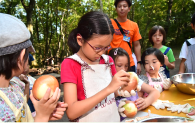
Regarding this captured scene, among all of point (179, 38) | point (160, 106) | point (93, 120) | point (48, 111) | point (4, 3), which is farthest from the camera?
point (179, 38)

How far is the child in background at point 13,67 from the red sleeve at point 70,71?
0.21m

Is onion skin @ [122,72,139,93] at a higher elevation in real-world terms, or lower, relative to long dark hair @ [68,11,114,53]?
lower

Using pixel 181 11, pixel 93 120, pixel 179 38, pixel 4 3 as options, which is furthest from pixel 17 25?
pixel 179 38

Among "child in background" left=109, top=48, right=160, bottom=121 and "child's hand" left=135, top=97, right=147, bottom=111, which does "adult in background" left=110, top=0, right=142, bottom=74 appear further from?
"child's hand" left=135, top=97, right=147, bottom=111

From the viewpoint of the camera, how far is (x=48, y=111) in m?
1.20

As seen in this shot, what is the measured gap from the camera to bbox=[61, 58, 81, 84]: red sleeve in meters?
1.39

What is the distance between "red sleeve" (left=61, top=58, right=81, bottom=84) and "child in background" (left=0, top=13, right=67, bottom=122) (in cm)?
21

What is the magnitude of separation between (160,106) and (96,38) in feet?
3.95

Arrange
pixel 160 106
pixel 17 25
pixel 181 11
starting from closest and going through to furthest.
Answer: pixel 17 25 → pixel 160 106 → pixel 181 11

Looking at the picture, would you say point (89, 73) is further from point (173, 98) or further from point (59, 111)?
point (173, 98)

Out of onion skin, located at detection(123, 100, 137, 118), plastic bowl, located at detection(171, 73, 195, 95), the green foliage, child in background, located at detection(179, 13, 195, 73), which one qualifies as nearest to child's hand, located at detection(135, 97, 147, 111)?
onion skin, located at detection(123, 100, 137, 118)

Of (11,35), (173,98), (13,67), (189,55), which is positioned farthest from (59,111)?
(189,55)

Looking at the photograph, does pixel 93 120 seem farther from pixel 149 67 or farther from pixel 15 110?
pixel 149 67

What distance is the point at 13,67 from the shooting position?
3.75ft
